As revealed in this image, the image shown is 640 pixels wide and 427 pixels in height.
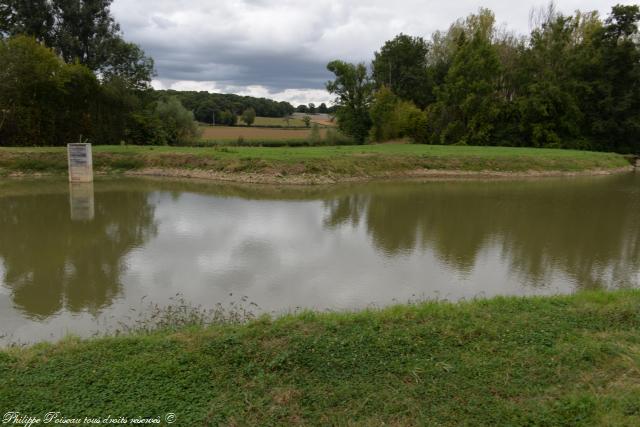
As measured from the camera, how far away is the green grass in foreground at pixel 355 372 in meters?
4.04

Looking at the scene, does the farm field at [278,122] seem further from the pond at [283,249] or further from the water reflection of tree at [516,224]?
the pond at [283,249]

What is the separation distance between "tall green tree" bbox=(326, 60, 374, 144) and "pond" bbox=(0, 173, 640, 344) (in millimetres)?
28464

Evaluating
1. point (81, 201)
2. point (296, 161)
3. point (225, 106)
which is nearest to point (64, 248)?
point (81, 201)

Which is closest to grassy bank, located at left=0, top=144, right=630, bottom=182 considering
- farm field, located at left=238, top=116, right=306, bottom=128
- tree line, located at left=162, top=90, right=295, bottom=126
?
tree line, located at left=162, top=90, right=295, bottom=126

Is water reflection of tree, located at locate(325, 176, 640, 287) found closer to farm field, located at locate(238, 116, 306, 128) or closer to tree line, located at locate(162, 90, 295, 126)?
farm field, located at locate(238, 116, 306, 128)

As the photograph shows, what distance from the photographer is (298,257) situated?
10750mm

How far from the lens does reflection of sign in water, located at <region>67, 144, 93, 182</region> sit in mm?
22194

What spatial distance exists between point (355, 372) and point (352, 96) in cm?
4679

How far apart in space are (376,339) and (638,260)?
898 centimetres

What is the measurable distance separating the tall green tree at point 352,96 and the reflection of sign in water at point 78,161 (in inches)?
1170

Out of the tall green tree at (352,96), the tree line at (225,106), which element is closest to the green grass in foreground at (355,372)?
the tall green tree at (352,96)

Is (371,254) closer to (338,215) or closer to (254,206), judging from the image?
(338,215)

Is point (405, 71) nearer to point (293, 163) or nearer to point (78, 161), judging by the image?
point (293, 163)

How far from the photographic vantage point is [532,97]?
39.8 metres
